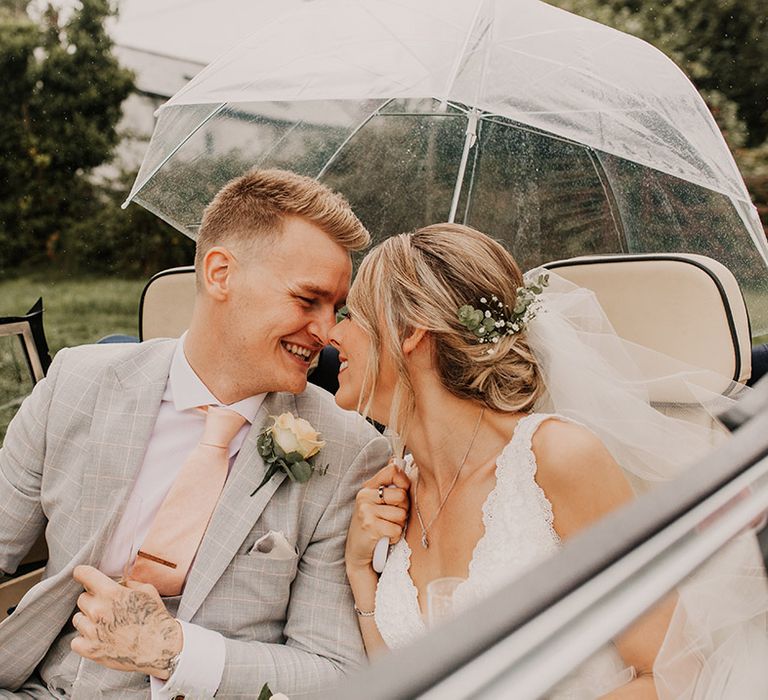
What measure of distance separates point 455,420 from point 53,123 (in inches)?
326

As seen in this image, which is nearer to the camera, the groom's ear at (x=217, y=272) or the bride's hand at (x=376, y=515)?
the bride's hand at (x=376, y=515)

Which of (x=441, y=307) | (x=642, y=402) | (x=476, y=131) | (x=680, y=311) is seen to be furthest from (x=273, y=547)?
(x=476, y=131)

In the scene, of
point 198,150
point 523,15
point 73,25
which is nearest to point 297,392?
point 198,150

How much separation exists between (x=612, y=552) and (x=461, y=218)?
2303 mm

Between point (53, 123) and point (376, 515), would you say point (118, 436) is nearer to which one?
point (376, 515)

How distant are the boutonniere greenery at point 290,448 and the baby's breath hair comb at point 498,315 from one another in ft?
1.50

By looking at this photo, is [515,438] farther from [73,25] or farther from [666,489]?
[73,25]

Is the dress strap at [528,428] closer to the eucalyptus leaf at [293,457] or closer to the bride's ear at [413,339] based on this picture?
the bride's ear at [413,339]

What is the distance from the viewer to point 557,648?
2.12ft

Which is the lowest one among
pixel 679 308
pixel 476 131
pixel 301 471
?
pixel 301 471

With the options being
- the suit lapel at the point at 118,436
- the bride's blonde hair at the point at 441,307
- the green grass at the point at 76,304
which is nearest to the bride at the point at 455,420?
the bride's blonde hair at the point at 441,307

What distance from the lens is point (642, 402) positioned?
78.4 inches

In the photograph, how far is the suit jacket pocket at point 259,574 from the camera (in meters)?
1.76

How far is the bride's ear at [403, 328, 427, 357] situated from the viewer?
1861 mm
